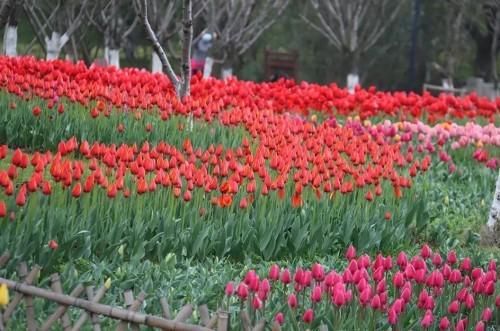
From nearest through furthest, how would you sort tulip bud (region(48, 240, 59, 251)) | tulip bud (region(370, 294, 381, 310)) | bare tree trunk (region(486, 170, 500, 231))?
1. tulip bud (region(370, 294, 381, 310))
2. tulip bud (region(48, 240, 59, 251))
3. bare tree trunk (region(486, 170, 500, 231))

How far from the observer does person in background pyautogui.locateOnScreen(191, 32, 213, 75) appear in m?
19.6

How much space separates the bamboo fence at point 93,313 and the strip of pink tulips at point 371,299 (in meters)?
0.56

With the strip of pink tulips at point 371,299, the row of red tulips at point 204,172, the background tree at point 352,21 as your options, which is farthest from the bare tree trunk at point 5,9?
the background tree at point 352,21

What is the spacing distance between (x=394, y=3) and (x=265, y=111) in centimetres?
1847

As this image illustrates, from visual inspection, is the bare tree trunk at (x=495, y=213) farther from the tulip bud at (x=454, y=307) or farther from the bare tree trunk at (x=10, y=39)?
the bare tree trunk at (x=10, y=39)

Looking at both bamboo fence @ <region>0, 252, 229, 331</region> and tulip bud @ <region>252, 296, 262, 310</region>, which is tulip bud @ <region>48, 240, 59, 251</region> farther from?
tulip bud @ <region>252, 296, 262, 310</region>

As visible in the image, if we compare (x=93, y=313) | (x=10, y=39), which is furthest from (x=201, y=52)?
(x=93, y=313)

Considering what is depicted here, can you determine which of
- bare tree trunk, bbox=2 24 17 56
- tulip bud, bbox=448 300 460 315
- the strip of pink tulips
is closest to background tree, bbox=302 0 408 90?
bare tree trunk, bbox=2 24 17 56

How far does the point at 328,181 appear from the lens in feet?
23.3

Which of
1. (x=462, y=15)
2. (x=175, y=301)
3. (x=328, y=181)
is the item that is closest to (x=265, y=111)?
(x=328, y=181)

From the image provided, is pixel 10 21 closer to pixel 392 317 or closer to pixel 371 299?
pixel 371 299

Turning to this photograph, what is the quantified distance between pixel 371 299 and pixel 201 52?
52.7ft

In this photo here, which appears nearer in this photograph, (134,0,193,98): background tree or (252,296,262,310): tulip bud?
(252,296,262,310): tulip bud

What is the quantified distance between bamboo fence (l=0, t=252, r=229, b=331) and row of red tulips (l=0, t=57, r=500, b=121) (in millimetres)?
5091
